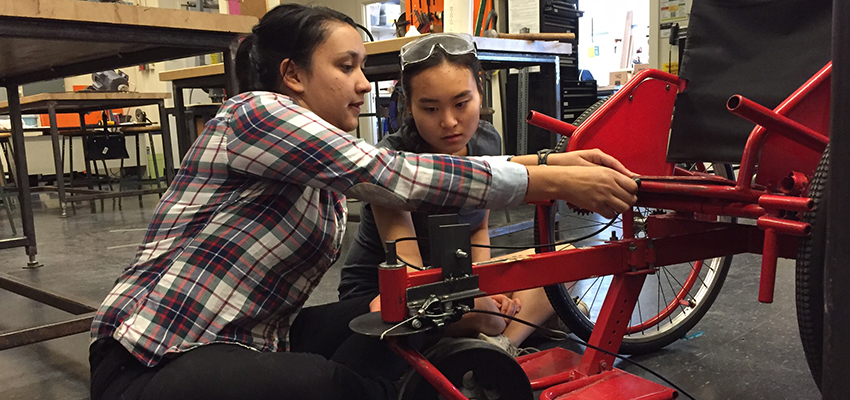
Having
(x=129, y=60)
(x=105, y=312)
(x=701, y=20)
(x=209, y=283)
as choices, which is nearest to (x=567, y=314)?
(x=701, y=20)

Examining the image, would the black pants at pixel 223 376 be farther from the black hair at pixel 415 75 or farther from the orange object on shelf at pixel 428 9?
the orange object on shelf at pixel 428 9

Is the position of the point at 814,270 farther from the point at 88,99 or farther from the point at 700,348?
the point at 88,99

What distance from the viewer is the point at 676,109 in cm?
143

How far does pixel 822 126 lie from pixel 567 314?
620mm

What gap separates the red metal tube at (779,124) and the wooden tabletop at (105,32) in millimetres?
1064

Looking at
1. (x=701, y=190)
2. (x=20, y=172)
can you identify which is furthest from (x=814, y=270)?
(x=20, y=172)

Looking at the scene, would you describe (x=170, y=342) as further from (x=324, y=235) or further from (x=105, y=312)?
(x=324, y=235)

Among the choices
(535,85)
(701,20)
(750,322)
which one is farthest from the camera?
(535,85)

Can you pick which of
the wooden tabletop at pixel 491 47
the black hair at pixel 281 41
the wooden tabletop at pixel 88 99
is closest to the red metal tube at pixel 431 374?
the black hair at pixel 281 41

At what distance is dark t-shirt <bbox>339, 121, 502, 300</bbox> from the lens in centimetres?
141

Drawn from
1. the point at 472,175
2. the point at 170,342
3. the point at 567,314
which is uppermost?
the point at 472,175

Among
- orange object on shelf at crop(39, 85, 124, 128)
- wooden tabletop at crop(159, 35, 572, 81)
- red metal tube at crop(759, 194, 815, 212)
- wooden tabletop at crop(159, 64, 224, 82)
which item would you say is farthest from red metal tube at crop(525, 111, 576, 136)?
orange object on shelf at crop(39, 85, 124, 128)

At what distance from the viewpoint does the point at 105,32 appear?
128cm

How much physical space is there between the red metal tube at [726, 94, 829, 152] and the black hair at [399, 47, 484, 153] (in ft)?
1.91
